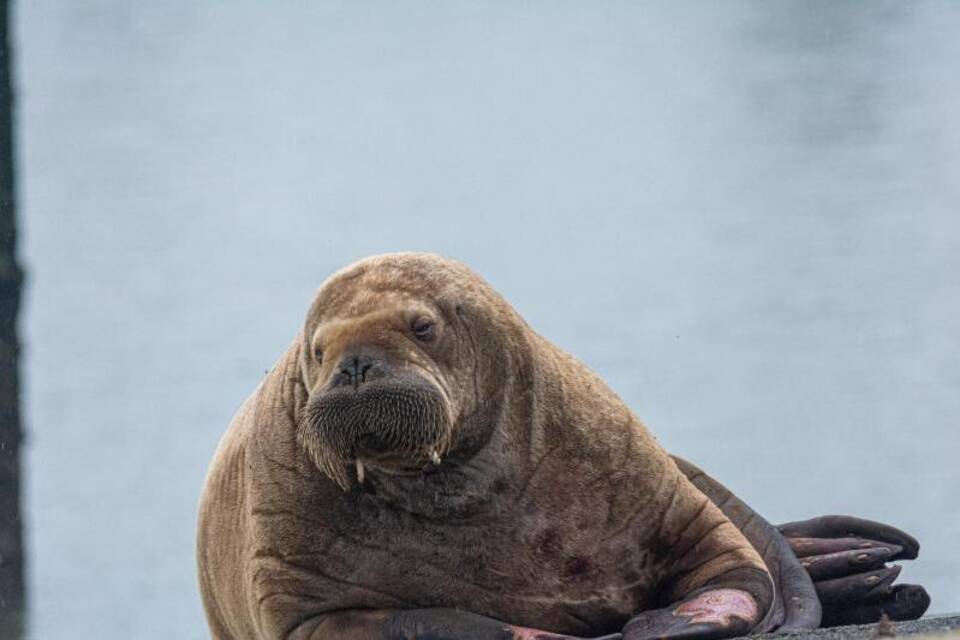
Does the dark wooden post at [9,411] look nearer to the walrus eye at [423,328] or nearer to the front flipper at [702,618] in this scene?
the walrus eye at [423,328]

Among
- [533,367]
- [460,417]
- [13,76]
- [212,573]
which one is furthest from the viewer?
[13,76]

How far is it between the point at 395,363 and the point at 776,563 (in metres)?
1.68

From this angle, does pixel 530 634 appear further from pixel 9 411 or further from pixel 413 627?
pixel 9 411

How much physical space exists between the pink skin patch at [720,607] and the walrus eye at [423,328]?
91cm

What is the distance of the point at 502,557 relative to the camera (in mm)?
4336

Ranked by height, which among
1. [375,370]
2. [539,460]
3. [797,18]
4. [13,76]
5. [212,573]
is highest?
[797,18]

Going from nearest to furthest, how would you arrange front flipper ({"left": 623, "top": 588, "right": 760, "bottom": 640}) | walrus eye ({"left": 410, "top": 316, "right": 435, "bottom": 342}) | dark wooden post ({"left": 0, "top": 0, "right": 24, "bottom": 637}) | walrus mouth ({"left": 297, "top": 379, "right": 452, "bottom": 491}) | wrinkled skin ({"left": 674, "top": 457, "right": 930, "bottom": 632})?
walrus mouth ({"left": 297, "top": 379, "right": 452, "bottom": 491})
front flipper ({"left": 623, "top": 588, "right": 760, "bottom": 640})
walrus eye ({"left": 410, "top": 316, "right": 435, "bottom": 342})
wrinkled skin ({"left": 674, "top": 457, "right": 930, "bottom": 632})
dark wooden post ({"left": 0, "top": 0, "right": 24, "bottom": 637})

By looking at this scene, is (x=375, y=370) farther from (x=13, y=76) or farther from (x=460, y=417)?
(x=13, y=76)

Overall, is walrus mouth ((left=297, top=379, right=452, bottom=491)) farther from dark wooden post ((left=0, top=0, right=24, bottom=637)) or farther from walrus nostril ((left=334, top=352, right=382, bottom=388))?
dark wooden post ((left=0, top=0, right=24, bottom=637))

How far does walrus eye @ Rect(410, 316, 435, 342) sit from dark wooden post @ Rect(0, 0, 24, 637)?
5200 millimetres

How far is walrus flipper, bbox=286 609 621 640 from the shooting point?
13.2 ft

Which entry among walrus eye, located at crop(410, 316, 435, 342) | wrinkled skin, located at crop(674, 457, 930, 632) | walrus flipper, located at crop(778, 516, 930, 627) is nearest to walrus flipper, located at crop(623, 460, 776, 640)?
wrinkled skin, located at crop(674, 457, 930, 632)

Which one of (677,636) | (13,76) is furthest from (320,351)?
(13,76)

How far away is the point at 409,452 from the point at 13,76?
7031 millimetres
